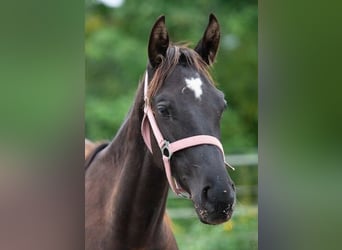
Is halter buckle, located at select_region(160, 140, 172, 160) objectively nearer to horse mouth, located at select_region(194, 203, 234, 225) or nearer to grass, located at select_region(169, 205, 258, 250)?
horse mouth, located at select_region(194, 203, 234, 225)

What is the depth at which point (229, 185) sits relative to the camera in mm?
997

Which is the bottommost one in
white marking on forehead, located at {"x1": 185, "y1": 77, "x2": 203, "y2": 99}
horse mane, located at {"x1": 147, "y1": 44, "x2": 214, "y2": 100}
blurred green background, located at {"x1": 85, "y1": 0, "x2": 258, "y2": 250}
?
blurred green background, located at {"x1": 85, "y1": 0, "x2": 258, "y2": 250}

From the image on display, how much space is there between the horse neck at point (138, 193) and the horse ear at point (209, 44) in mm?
183

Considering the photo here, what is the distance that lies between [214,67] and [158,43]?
85 centimetres

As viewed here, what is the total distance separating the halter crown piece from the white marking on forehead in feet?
0.34

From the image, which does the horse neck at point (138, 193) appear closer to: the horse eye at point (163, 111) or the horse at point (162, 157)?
the horse at point (162, 157)

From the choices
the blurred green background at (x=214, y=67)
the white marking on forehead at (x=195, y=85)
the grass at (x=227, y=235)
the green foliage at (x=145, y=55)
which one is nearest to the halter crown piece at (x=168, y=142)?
the white marking on forehead at (x=195, y=85)

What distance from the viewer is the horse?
1.03m

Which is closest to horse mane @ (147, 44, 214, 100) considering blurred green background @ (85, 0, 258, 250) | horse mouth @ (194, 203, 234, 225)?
horse mouth @ (194, 203, 234, 225)

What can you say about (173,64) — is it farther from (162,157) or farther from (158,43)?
(162,157)
